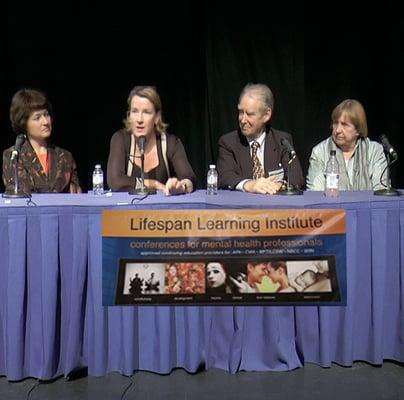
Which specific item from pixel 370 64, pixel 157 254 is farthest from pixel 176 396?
pixel 370 64

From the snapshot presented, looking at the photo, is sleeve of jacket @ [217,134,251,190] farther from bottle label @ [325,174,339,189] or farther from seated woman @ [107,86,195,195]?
bottle label @ [325,174,339,189]

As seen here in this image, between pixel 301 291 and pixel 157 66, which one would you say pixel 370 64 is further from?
pixel 301 291

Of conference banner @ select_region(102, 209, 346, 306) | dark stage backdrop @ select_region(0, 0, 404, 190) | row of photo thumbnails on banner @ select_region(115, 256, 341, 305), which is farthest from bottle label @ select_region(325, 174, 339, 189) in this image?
dark stage backdrop @ select_region(0, 0, 404, 190)

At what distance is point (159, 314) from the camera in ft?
9.18

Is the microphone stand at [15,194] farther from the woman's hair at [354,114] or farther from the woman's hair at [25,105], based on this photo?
the woman's hair at [354,114]

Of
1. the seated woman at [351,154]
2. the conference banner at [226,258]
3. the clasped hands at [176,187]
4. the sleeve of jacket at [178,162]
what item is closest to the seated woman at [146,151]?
the sleeve of jacket at [178,162]

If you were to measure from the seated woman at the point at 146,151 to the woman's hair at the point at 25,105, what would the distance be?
17.1 inches

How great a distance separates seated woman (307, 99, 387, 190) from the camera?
12.2 ft

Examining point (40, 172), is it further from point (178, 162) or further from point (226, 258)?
point (226, 258)

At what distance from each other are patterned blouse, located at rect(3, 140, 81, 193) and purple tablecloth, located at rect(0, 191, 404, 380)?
60 cm

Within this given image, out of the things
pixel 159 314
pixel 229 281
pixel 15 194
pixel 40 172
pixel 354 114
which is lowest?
pixel 159 314

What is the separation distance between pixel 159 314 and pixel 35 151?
1.33 meters

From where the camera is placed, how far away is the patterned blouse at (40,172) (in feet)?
11.5

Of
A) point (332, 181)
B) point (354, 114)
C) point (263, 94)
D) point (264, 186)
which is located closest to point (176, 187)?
point (264, 186)
